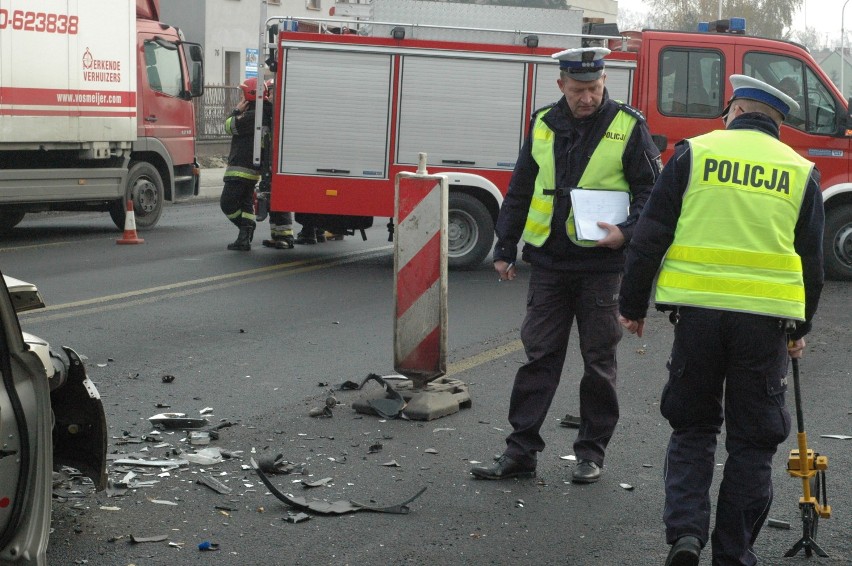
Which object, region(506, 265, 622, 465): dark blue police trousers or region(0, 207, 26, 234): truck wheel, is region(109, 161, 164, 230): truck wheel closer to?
region(0, 207, 26, 234): truck wheel

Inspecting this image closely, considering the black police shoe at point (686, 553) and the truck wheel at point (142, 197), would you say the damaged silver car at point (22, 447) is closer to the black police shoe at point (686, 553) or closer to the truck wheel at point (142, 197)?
the black police shoe at point (686, 553)

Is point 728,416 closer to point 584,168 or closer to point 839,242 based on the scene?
point 584,168

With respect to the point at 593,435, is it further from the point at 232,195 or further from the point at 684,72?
the point at 232,195

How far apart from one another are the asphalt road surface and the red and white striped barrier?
0.41 m

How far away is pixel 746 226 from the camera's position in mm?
4152

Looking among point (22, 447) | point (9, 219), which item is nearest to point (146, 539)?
point (22, 447)

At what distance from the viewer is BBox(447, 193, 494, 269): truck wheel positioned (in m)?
13.1

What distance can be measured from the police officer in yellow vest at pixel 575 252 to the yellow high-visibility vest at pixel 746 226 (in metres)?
1.26

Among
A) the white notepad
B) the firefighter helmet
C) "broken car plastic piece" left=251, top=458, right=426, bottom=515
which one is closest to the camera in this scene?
"broken car plastic piece" left=251, top=458, right=426, bottom=515

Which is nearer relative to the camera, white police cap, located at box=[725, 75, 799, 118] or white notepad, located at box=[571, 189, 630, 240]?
white police cap, located at box=[725, 75, 799, 118]

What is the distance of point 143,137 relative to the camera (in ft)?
55.3

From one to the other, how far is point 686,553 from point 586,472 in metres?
1.44

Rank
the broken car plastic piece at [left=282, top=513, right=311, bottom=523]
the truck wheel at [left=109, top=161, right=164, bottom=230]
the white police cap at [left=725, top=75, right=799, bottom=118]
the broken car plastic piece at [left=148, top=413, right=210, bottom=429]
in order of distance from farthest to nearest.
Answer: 1. the truck wheel at [left=109, top=161, right=164, bottom=230]
2. the broken car plastic piece at [left=148, top=413, right=210, bottom=429]
3. the broken car plastic piece at [left=282, top=513, right=311, bottom=523]
4. the white police cap at [left=725, top=75, right=799, bottom=118]

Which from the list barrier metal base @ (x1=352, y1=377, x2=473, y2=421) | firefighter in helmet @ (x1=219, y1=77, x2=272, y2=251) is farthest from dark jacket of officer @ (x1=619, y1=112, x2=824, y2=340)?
firefighter in helmet @ (x1=219, y1=77, x2=272, y2=251)
